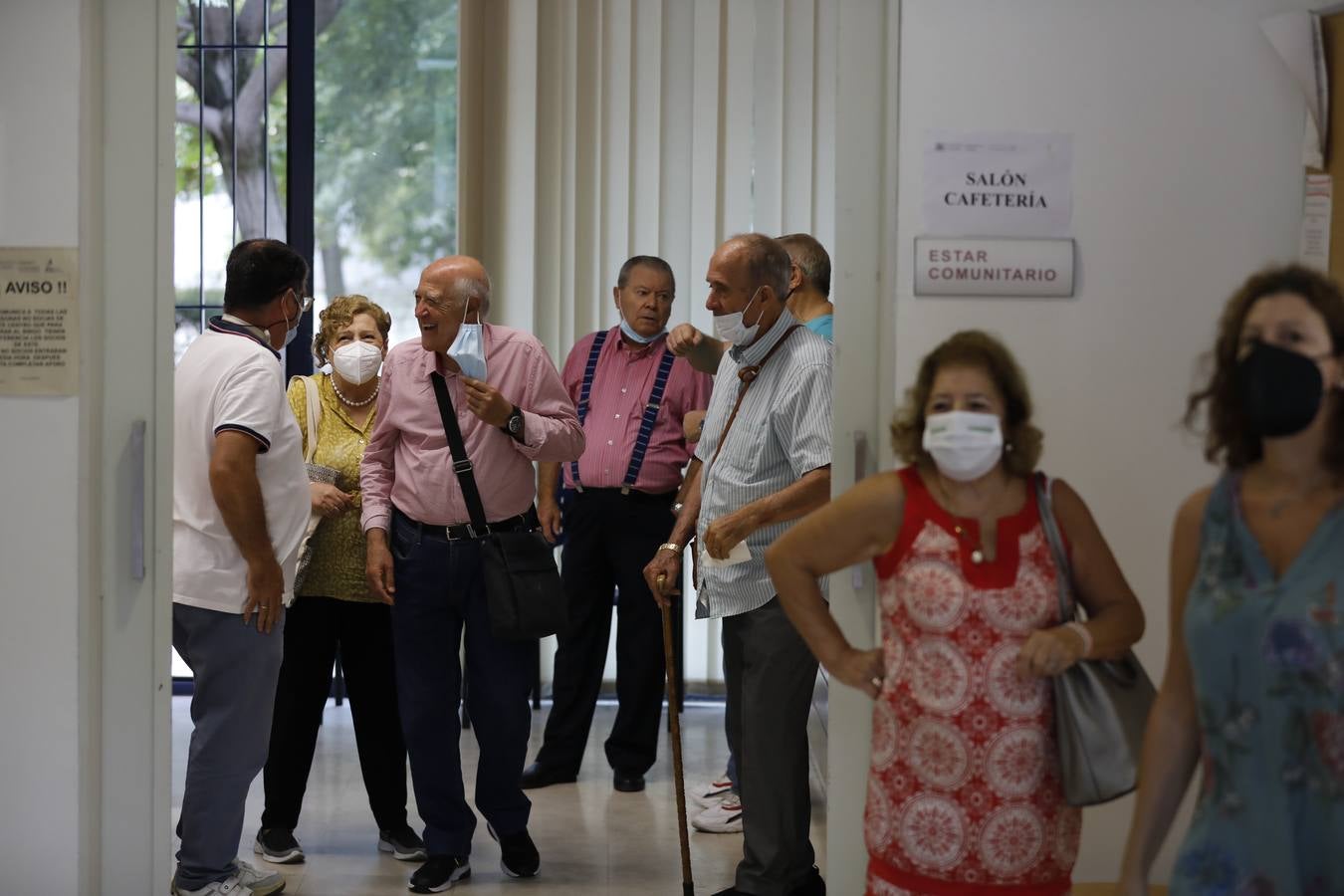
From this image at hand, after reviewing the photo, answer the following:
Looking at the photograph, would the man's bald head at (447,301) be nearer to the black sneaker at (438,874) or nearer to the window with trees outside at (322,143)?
the black sneaker at (438,874)

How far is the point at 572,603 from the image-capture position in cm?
463

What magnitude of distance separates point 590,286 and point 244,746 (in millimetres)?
2815

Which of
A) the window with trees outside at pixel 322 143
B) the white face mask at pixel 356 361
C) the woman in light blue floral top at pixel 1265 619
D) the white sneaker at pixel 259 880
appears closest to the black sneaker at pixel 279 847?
the white sneaker at pixel 259 880

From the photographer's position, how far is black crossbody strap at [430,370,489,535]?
341 cm

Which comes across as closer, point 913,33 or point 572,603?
point 913,33

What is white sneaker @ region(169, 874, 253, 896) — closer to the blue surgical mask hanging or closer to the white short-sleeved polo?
the white short-sleeved polo

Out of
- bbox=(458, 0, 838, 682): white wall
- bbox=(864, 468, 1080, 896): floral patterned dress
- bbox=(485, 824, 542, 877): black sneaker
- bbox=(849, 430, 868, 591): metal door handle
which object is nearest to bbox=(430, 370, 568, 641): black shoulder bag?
bbox=(485, 824, 542, 877): black sneaker

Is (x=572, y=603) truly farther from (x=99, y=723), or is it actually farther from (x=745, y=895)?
(x=99, y=723)

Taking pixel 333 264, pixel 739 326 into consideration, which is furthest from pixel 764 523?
pixel 333 264

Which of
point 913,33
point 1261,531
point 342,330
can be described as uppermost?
point 913,33

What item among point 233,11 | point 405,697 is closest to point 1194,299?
point 405,697

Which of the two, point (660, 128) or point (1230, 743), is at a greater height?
point (660, 128)

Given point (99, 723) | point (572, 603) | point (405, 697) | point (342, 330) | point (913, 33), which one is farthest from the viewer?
point (572, 603)

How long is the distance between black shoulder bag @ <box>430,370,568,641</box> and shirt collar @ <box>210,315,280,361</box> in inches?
16.8
